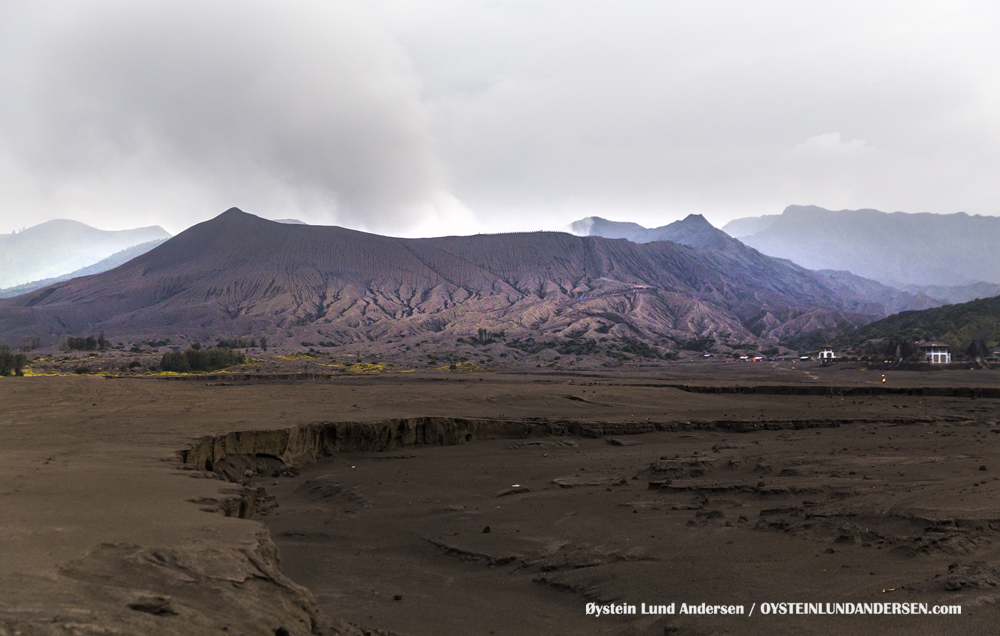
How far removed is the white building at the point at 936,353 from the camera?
187 ft

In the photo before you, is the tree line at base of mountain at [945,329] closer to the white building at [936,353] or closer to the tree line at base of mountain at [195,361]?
the white building at [936,353]

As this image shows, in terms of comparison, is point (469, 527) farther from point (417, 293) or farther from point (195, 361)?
point (417, 293)

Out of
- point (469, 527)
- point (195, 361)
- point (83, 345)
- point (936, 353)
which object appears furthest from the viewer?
point (83, 345)

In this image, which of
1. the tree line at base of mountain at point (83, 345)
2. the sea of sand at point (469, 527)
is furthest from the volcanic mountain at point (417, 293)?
Answer: the sea of sand at point (469, 527)

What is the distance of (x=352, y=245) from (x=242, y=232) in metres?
23.8

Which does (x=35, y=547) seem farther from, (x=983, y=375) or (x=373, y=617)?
(x=983, y=375)

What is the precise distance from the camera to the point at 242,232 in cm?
14200

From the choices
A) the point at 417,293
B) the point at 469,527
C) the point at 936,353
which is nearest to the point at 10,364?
the point at 469,527

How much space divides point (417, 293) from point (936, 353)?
88.0m

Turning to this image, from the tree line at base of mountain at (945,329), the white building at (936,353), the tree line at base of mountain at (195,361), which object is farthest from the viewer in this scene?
the tree line at base of mountain at (945,329)

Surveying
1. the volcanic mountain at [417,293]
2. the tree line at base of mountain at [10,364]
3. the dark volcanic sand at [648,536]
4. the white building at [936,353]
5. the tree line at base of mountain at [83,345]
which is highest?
the volcanic mountain at [417,293]

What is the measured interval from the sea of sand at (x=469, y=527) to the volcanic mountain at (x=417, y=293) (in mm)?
69681

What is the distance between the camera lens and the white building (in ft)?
187

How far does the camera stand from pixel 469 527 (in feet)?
33.8
